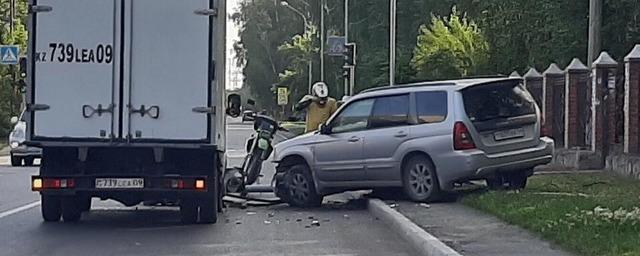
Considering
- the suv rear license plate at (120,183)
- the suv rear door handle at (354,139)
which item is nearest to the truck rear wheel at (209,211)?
the suv rear license plate at (120,183)

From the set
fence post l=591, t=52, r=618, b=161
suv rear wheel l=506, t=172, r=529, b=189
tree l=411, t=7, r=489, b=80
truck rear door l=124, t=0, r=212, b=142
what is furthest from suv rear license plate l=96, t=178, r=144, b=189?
tree l=411, t=7, r=489, b=80

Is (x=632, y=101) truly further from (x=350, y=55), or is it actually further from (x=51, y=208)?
(x=350, y=55)

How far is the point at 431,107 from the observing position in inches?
689

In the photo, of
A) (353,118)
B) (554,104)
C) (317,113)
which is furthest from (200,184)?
(554,104)

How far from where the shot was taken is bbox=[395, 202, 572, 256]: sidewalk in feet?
39.8

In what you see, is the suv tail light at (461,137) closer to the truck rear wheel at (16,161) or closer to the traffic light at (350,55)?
the truck rear wheel at (16,161)

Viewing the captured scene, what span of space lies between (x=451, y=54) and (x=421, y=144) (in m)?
29.1

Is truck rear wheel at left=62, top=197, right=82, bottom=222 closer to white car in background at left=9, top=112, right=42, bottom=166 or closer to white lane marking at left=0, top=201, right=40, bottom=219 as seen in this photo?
white lane marking at left=0, top=201, right=40, bottom=219

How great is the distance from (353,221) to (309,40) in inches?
2436

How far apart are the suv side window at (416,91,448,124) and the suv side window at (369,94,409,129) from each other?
0.78 ft

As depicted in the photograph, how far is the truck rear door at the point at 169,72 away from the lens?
48.4 ft

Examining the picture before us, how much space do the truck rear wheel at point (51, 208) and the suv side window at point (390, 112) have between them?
4.51 metres

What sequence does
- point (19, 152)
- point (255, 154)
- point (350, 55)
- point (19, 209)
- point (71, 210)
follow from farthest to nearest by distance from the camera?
point (350, 55) < point (19, 152) < point (255, 154) < point (19, 209) < point (71, 210)

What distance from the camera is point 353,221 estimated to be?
1659cm
